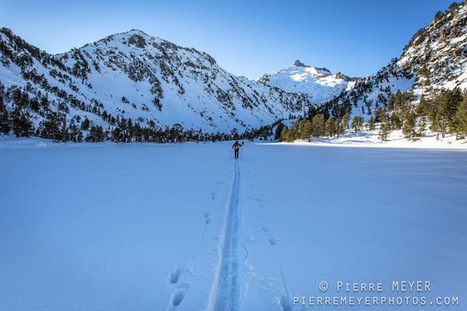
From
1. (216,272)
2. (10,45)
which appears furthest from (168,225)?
(10,45)

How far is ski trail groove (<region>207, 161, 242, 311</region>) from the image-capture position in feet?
11.3

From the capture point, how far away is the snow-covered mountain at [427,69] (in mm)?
121812

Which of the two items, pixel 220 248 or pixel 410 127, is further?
pixel 410 127

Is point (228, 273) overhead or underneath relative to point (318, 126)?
underneath

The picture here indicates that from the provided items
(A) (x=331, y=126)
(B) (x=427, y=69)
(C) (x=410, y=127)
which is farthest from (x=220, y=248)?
(B) (x=427, y=69)

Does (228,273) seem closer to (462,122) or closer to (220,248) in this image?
(220,248)

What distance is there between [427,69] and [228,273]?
19575cm

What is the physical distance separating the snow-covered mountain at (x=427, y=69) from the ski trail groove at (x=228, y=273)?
498 feet

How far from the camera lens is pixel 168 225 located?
20.5ft

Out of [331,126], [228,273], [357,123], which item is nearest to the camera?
[228,273]

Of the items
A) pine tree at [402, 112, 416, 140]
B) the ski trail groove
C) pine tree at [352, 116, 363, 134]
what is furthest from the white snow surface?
pine tree at [352, 116, 363, 134]

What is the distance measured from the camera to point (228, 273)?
416cm

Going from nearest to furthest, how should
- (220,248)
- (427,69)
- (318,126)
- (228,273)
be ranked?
(228,273) < (220,248) < (318,126) < (427,69)

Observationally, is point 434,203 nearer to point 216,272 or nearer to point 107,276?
point 216,272
